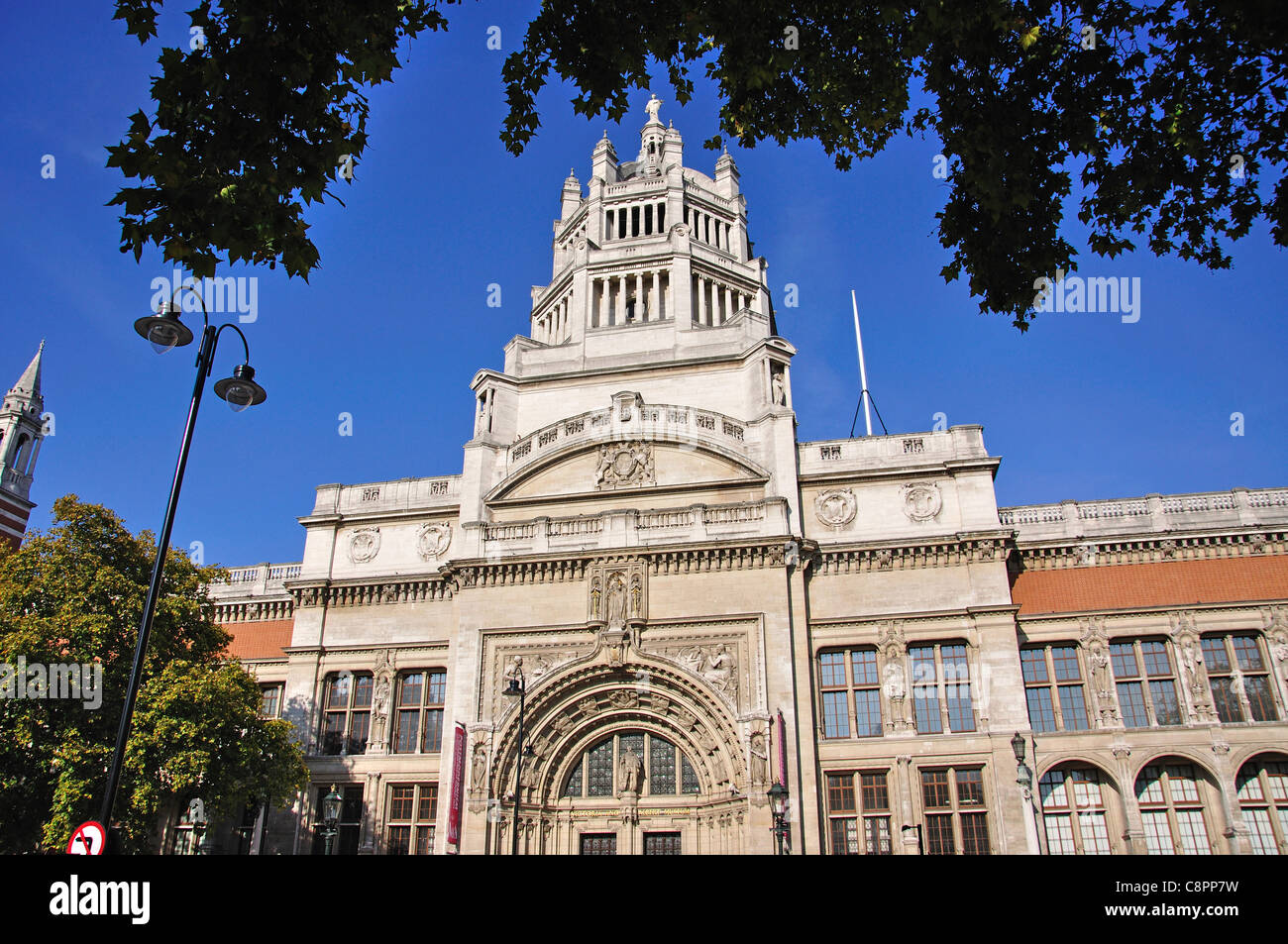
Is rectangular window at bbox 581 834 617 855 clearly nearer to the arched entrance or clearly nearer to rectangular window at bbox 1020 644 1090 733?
the arched entrance

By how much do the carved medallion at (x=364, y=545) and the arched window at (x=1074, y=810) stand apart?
2490cm

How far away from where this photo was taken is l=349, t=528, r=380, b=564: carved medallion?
111ft

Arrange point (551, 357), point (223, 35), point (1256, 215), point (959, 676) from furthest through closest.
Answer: point (551, 357), point (959, 676), point (1256, 215), point (223, 35)

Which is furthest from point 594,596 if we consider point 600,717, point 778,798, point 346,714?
point 346,714

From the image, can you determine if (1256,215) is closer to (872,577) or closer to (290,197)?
(290,197)

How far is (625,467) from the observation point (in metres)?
32.0

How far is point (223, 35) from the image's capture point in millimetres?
8047

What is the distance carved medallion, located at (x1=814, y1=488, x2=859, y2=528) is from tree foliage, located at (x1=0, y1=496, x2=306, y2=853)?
18768mm

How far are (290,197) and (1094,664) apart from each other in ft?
92.0

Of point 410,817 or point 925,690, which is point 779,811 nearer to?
point 925,690

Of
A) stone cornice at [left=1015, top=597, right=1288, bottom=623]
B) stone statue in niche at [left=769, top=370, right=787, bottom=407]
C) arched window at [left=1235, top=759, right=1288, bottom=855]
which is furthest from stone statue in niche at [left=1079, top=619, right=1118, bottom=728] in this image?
stone statue in niche at [left=769, top=370, right=787, bottom=407]

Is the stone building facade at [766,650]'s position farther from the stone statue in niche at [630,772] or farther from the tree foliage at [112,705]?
the tree foliage at [112,705]

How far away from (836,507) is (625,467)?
7.79m
